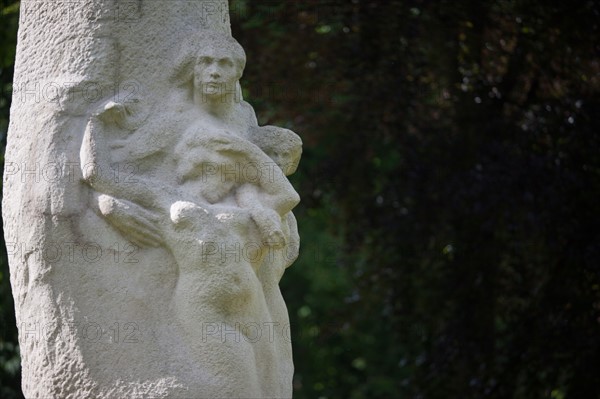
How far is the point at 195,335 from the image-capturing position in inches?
184

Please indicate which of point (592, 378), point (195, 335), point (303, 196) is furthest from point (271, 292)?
point (303, 196)

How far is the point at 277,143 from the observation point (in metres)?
5.14

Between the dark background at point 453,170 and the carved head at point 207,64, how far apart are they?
534cm

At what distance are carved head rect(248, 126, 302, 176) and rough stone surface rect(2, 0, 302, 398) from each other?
0.16 feet

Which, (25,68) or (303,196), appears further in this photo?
(303,196)

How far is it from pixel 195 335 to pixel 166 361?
14cm

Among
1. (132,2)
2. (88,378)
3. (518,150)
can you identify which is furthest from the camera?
(518,150)

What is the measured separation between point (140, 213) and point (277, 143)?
2.33 feet

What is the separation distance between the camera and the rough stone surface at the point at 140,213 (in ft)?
15.3

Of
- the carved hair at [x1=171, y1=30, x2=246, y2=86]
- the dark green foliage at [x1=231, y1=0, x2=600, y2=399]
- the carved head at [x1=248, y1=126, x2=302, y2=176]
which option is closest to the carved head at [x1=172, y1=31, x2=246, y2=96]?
the carved hair at [x1=171, y1=30, x2=246, y2=86]

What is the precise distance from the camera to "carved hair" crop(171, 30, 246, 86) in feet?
16.3

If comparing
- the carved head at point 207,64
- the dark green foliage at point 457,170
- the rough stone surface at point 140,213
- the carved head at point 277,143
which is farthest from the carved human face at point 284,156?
the dark green foliage at point 457,170

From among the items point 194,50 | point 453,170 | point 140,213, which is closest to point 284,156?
point 194,50

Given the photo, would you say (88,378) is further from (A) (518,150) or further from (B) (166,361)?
(A) (518,150)
